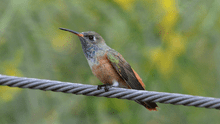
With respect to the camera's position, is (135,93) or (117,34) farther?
(117,34)

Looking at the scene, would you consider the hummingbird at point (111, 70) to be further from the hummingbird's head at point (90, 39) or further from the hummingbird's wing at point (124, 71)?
the hummingbird's head at point (90, 39)

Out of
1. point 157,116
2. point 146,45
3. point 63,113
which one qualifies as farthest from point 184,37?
point 63,113

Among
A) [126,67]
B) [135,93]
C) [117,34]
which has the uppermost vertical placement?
[117,34]

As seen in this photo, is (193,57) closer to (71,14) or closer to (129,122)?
(129,122)

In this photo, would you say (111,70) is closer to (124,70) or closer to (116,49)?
(124,70)

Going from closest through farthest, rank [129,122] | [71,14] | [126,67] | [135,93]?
[135,93], [126,67], [129,122], [71,14]
